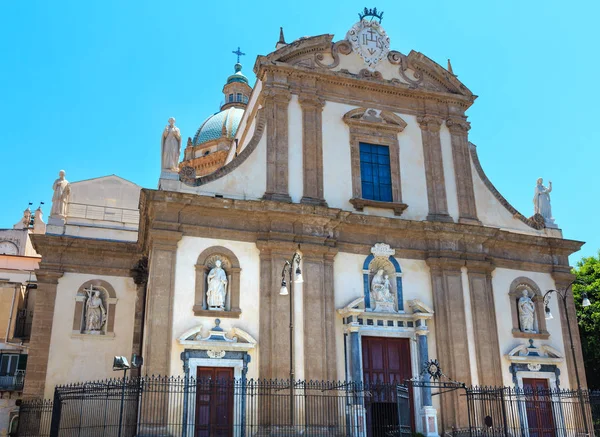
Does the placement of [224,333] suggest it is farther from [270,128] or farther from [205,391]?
[270,128]

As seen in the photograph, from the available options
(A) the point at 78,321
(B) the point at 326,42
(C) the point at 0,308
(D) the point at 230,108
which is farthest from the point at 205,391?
(D) the point at 230,108

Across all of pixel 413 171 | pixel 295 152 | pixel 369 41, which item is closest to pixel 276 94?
pixel 295 152

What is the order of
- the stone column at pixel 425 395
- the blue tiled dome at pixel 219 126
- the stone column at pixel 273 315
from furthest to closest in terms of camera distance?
1. the blue tiled dome at pixel 219 126
2. the stone column at pixel 425 395
3. the stone column at pixel 273 315

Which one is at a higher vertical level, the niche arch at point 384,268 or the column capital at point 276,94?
the column capital at point 276,94

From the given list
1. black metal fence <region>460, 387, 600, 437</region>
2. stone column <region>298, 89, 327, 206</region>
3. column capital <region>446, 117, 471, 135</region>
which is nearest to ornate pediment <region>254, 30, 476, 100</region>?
column capital <region>446, 117, 471, 135</region>

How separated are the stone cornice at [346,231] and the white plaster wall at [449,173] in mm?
1221

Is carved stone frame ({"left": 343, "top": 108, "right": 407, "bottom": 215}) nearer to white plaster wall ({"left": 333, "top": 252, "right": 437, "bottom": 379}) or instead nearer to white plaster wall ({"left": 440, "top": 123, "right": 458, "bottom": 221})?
white plaster wall ({"left": 440, "top": 123, "right": 458, "bottom": 221})

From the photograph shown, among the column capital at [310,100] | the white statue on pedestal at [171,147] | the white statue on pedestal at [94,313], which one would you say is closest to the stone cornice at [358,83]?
the column capital at [310,100]

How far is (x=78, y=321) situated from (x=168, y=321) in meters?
6.48

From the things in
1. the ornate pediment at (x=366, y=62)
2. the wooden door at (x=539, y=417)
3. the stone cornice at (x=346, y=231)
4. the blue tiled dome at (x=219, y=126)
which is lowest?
the wooden door at (x=539, y=417)

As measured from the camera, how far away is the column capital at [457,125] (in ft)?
80.3

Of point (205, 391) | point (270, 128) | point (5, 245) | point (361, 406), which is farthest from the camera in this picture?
point (5, 245)

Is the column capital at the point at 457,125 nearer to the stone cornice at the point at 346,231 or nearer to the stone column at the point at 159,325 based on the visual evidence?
the stone cornice at the point at 346,231

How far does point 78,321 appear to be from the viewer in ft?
77.3
